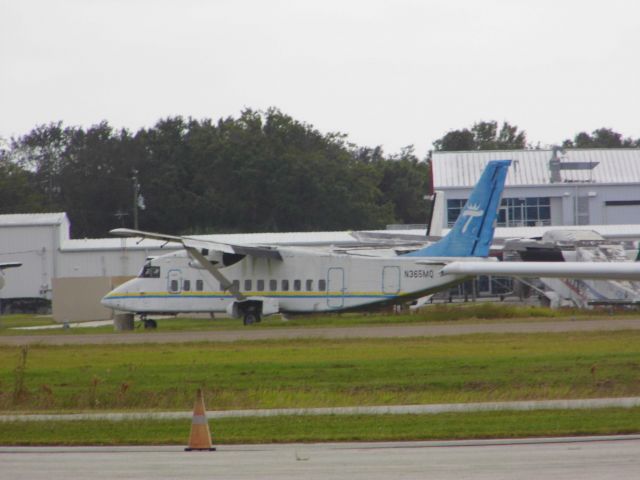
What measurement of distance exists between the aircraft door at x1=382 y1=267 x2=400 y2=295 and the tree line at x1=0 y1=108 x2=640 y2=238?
49809 mm

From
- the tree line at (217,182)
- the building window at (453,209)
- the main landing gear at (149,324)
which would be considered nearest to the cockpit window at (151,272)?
the main landing gear at (149,324)

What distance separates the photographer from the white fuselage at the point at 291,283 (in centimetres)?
3575

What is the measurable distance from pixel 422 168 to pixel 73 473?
326 ft

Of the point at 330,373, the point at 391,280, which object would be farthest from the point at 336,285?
the point at 330,373

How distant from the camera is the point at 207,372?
75.8 feet

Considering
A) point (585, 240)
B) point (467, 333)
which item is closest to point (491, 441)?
point (467, 333)

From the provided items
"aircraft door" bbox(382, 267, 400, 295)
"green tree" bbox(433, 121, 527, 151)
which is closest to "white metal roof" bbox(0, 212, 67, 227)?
"aircraft door" bbox(382, 267, 400, 295)

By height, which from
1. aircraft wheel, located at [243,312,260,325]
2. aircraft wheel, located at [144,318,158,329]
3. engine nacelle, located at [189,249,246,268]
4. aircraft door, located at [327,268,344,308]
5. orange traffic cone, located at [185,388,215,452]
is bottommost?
orange traffic cone, located at [185,388,215,452]

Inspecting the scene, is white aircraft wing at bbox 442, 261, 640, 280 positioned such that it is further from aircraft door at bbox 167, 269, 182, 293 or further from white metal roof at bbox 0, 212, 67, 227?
white metal roof at bbox 0, 212, 67, 227

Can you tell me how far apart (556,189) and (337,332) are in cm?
4269

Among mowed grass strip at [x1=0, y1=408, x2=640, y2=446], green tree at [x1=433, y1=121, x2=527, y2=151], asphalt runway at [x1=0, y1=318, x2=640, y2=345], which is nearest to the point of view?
mowed grass strip at [x1=0, y1=408, x2=640, y2=446]

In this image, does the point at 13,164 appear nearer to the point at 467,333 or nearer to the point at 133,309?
the point at 133,309

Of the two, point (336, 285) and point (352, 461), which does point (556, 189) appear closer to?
point (336, 285)

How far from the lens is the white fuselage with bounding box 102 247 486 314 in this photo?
1407 inches
